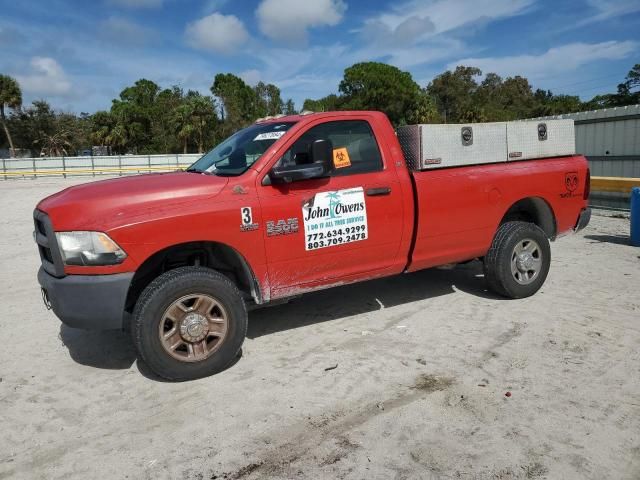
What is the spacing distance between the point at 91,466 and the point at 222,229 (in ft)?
5.70

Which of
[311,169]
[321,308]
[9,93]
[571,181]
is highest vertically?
[9,93]

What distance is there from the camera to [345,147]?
175 inches

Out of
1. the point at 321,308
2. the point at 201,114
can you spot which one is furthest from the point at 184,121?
the point at 321,308

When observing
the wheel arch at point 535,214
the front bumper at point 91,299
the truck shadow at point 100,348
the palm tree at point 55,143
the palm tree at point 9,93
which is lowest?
the truck shadow at point 100,348

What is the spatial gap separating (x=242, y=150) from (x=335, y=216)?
103 centimetres

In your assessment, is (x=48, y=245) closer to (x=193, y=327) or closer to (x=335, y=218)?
(x=193, y=327)

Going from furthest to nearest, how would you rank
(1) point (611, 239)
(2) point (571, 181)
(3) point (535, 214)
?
(1) point (611, 239) → (3) point (535, 214) → (2) point (571, 181)

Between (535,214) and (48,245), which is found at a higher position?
(48,245)

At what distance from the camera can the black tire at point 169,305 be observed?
3.59m

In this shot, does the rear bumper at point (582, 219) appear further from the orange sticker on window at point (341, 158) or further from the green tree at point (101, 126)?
the green tree at point (101, 126)

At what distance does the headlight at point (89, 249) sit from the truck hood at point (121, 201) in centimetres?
6

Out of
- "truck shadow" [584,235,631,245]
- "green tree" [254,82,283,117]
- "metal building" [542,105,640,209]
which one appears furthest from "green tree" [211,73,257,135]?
"truck shadow" [584,235,631,245]

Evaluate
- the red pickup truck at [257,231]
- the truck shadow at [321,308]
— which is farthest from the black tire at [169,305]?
the truck shadow at [321,308]

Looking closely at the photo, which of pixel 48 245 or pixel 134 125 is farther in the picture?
pixel 134 125
